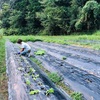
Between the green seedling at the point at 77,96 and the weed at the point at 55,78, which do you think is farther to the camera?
the weed at the point at 55,78

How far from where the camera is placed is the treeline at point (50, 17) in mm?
20156

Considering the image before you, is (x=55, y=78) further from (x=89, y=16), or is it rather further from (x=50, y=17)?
(x=50, y=17)

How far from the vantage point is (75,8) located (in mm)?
22484

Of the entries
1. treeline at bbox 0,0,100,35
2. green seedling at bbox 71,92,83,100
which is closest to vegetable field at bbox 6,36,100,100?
green seedling at bbox 71,92,83,100

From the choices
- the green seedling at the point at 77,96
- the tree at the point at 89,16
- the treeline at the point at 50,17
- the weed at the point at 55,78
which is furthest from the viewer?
the treeline at the point at 50,17

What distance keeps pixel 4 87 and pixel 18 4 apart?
27.1 metres

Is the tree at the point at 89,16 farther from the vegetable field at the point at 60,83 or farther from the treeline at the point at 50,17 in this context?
the vegetable field at the point at 60,83

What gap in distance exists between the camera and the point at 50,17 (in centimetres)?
2347

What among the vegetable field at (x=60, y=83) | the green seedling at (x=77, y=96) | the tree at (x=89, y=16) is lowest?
the green seedling at (x=77, y=96)

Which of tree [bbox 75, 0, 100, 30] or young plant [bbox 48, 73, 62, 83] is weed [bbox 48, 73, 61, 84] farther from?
tree [bbox 75, 0, 100, 30]

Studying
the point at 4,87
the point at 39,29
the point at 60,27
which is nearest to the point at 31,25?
the point at 39,29

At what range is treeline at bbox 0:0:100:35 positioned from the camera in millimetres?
20156

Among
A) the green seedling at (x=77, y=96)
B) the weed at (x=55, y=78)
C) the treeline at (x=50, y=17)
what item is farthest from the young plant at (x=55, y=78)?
the treeline at (x=50, y=17)

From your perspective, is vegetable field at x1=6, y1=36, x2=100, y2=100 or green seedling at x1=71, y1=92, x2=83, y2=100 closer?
vegetable field at x1=6, y1=36, x2=100, y2=100
